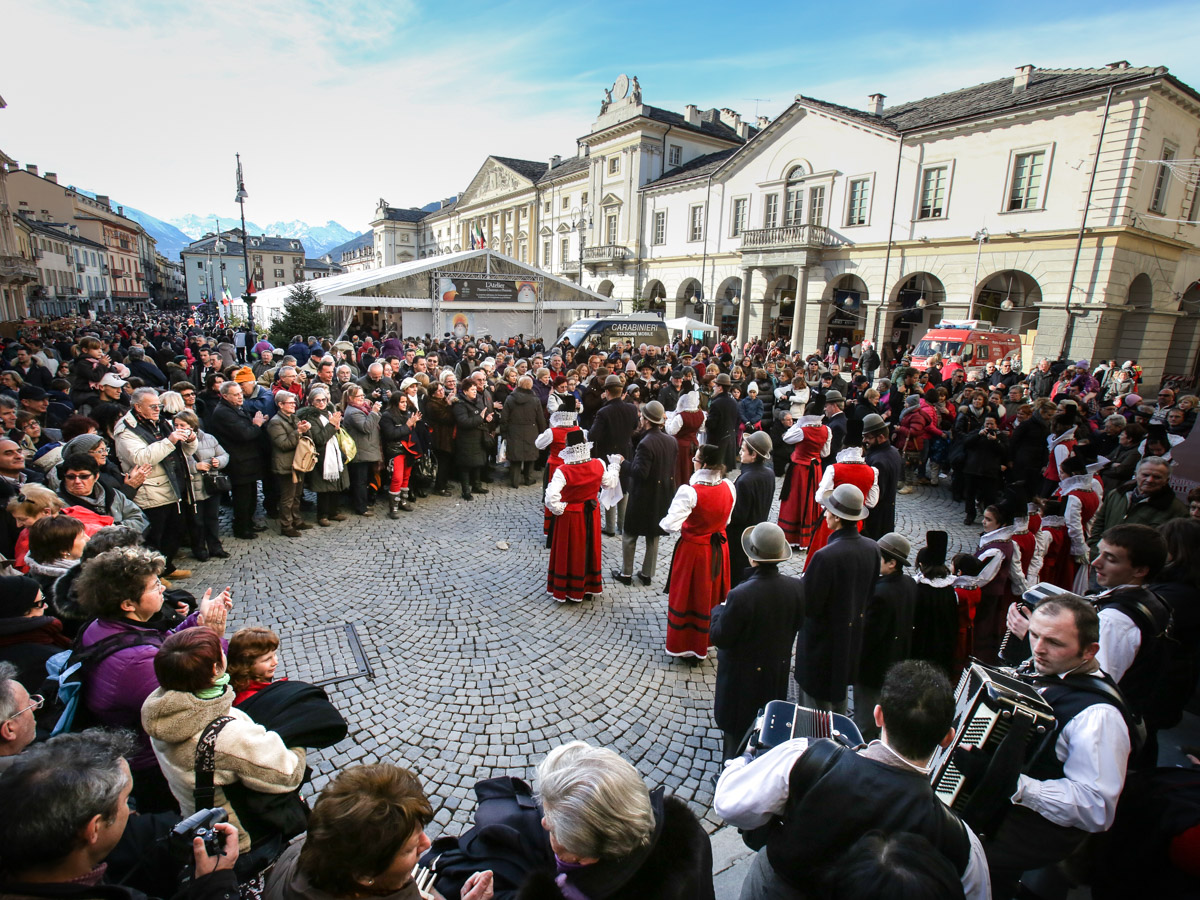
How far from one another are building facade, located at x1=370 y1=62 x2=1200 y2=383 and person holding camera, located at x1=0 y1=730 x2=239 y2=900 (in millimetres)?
24385

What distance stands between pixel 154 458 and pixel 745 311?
29.0m

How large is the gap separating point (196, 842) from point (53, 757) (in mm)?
476

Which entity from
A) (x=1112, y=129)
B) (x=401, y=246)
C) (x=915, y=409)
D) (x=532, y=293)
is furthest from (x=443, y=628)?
(x=401, y=246)

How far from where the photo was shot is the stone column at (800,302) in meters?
28.0

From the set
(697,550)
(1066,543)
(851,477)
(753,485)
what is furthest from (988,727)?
(1066,543)

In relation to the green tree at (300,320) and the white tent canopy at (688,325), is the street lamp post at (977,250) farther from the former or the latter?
the green tree at (300,320)

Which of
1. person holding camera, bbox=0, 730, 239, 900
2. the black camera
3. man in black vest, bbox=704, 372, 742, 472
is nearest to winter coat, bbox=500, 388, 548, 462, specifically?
man in black vest, bbox=704, 372, 742, 472

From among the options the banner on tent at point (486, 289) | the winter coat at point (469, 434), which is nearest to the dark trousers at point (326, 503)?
the winter coat at point (469, 434)

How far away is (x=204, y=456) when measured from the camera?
621cm

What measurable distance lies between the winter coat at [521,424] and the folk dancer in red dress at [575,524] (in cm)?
348

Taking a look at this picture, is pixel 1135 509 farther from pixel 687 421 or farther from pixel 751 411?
pixel 751 411

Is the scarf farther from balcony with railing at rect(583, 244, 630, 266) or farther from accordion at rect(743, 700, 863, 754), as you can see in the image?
balcony with railing at rect(583, 244, 630, 266)

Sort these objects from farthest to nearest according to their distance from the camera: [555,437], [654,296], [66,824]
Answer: [654,296]
[555,437]
[66,824]

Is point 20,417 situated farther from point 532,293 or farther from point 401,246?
point 401,246
